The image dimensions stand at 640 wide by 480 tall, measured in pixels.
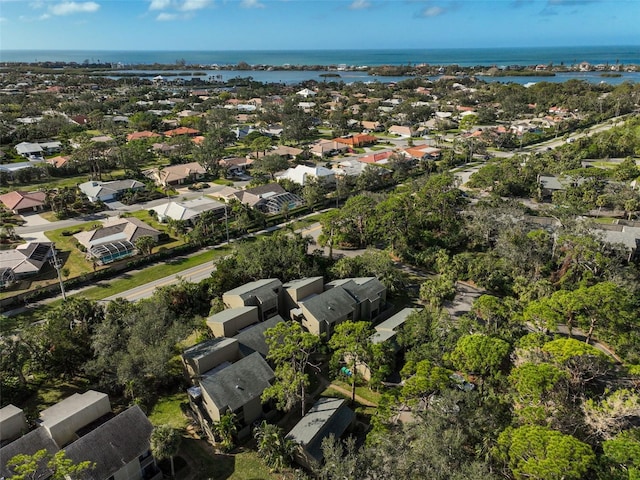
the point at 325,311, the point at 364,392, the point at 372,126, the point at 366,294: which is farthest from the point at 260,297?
the point at 372,126

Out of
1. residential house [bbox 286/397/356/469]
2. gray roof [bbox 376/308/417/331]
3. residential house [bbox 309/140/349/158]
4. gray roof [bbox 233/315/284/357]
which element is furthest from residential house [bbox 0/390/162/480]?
residential house [bbox 309/140/349/158]

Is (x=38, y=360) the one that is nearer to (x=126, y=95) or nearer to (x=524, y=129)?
(x=524, y=129)

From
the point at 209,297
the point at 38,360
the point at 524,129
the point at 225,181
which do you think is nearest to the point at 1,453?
the point at 38,360

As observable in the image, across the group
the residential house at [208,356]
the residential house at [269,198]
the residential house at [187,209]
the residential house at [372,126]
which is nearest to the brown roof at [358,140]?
the residential house at [372,126]

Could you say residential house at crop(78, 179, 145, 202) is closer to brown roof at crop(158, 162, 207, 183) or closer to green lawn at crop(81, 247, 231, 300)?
brown roof at crop(158, 162, 207, 183)

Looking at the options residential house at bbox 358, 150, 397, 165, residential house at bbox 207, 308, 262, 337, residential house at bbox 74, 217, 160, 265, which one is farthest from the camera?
residential house at bbox 358, 150, 397, 165

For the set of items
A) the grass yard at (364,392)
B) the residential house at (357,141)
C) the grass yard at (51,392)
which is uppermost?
the residential house at (357,141)

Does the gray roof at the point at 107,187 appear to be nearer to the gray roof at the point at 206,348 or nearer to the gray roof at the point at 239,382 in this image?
the gray roof at the point at 206,348
